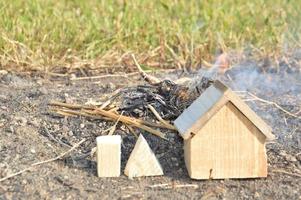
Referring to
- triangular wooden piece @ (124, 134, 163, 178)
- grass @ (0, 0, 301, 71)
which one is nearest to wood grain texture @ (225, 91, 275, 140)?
triangular wooden piece @ (124, 134, 163, 178)

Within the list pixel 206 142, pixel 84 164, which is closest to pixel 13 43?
pixel 84 164

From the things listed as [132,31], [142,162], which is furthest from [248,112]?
[132,31]

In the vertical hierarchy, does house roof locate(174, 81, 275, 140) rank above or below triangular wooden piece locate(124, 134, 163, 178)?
above

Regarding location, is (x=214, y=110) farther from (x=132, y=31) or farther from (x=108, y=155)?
(x=132, y=31)

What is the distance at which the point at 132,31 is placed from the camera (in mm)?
5605

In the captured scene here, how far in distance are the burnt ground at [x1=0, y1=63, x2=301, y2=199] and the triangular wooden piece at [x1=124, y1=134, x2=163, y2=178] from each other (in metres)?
0.03

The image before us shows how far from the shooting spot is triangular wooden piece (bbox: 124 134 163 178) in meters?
3.38

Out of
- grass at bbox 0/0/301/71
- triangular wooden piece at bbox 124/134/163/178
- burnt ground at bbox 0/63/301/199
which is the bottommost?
grass at bbox 0/0/301/71

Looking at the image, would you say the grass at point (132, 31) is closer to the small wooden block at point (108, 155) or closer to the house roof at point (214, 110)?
the small wooden block at point (108, 155)

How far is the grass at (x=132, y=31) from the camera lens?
17.2ft

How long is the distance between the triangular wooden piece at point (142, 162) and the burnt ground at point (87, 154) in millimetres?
26

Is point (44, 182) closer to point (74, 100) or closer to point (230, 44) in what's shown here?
point (74, 100)

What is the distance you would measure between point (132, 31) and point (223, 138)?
239 cm

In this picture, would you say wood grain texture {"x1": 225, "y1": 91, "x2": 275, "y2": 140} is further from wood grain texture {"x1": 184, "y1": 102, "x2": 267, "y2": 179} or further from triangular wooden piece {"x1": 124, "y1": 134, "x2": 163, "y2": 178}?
triangular wooden piece {"x1": 124, "y1": 134, "x2": 163, "y2": 178}
